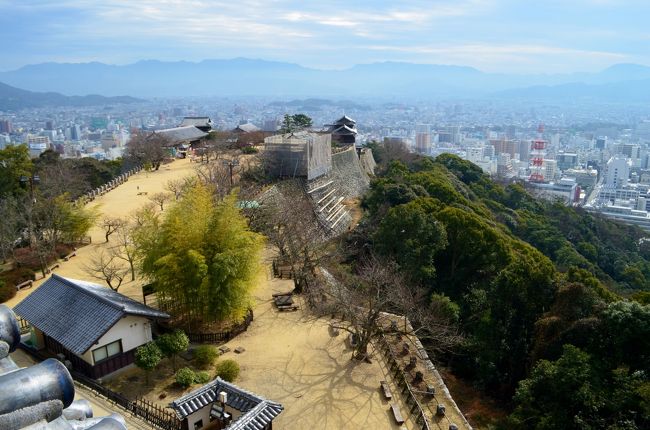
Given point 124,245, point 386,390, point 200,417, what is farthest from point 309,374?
point 124,245

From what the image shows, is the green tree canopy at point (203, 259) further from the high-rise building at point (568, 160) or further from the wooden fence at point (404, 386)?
the high-rise building at point (568, 160)

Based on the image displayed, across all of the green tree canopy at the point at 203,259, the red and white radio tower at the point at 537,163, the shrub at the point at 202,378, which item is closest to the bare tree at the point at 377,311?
the green tree canopy at the point at 203,259

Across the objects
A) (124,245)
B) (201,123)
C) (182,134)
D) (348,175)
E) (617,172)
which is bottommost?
(617,172)

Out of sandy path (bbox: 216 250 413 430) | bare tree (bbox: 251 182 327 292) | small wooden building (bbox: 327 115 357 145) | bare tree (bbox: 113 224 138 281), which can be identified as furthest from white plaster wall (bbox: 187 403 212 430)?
small wooden building (bbox: 327 115 357 145)

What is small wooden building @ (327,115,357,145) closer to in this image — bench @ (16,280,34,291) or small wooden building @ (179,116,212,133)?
small wooden building @ (179,116,212,133)

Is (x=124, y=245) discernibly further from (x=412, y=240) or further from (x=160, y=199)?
(x=412, y=240)

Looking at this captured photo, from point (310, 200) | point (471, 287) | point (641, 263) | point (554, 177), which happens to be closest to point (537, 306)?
point (471, 287)

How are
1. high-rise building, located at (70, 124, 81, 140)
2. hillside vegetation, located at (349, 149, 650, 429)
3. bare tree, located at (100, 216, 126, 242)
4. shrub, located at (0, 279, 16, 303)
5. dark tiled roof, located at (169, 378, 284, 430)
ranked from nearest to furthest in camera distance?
dark tiled roof, located at (169, 378, 284, 430) → hillside vegetation, located at (349, 149, 650, 429) → shrub, located at (0, 279, 16, 303) → bare tree, located at (100, 216, 126, 242) → high-rise building, located at (70, 124, 81, 140)
